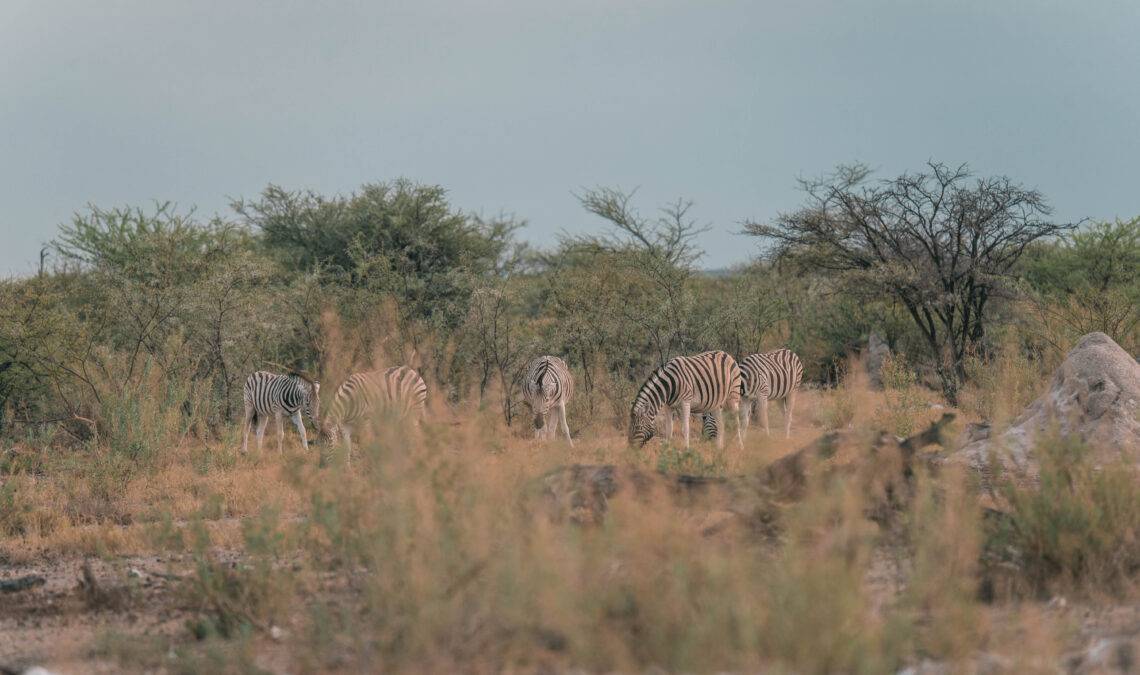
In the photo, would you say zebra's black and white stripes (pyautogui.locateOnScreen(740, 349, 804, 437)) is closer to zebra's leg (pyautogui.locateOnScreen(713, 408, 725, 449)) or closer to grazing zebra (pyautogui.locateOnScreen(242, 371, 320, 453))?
zebra's leg (pyautogui.locateOnScreen(713, 408, 725, 449))

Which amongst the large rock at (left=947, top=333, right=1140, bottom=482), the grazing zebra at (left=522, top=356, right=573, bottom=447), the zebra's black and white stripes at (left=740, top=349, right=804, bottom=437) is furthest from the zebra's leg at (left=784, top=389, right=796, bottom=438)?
the large rock at (left=947, top=333, right=1140, bottom=482)

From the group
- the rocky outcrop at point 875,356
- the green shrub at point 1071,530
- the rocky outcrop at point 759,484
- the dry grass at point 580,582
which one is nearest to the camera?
the dry grass at point 580,582

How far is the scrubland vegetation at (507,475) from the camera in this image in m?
4.75

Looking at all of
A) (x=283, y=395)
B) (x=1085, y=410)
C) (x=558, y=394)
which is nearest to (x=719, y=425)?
(x=558, y=394)

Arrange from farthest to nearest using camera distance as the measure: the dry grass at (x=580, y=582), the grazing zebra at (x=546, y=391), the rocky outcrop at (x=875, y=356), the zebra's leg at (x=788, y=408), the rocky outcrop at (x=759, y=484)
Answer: the rocky outcrop at (x=875, y=356)
the zebra's leg at (x=788, y=408)
the grazing zebra at (x=546, y=391)
the rocky outcrop at (x=759, y=484)
the dry grass at (x=580, y=582)

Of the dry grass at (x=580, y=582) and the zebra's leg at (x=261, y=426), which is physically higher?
the zebra's leg at (x=261, y=426)

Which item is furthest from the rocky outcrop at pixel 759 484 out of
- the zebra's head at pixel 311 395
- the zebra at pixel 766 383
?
the zebra's head at pixel 311 395

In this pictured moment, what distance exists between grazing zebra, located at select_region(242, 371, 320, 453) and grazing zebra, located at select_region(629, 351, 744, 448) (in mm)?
4367

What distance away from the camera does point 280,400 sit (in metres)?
15.8

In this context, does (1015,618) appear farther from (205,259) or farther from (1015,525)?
(205,259)

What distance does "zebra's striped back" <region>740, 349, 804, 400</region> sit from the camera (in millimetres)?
16609

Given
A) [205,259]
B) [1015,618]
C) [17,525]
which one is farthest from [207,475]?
[205,259]

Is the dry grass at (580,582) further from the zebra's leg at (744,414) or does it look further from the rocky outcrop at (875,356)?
the rocky outcrop at (875,356)

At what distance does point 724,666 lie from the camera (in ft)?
14.7
